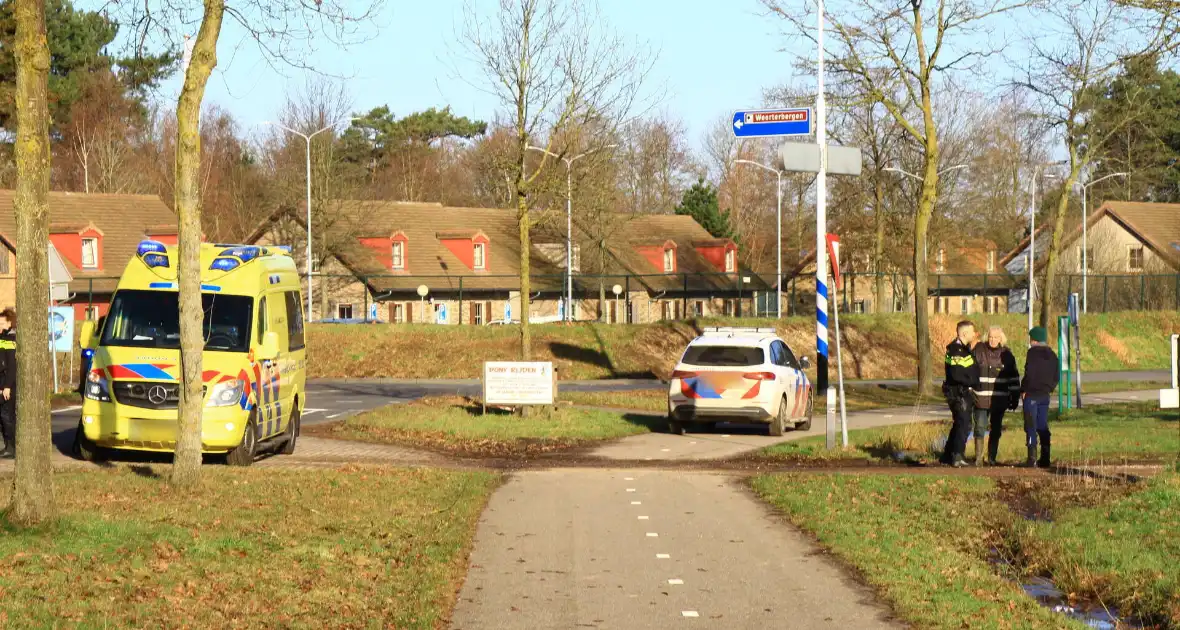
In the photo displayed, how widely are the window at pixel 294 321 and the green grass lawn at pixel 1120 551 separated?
10.3 meters

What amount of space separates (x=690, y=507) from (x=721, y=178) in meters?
90.0

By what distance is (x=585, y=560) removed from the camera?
11.0 meters

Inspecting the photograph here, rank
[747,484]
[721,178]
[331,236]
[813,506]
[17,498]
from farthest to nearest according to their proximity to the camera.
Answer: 1. [721,178]
2. [331,236]
3. [747,484]
4. [813,506]
5. [17,498]

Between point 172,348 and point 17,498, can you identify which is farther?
point 172,348

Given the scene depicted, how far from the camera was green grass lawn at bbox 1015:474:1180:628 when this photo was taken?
31.9ft

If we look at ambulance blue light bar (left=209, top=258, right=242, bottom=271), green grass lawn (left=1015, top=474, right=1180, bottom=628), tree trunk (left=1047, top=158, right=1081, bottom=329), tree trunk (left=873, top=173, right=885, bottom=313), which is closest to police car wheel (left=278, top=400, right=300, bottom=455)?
ambulance blue light bar (left=209, top=258, right=242, bottom=271)

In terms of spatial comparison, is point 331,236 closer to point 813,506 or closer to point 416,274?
Answer: point 416,274

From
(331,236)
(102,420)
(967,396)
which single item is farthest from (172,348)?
(331,236)

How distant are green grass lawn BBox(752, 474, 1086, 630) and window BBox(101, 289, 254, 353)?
6396 millimetres

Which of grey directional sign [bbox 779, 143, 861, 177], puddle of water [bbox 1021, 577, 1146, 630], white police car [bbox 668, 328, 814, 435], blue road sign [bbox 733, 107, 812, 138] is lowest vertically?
puddle of water [bbox 1021, 577, 1146, 630]

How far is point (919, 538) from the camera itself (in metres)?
11.9

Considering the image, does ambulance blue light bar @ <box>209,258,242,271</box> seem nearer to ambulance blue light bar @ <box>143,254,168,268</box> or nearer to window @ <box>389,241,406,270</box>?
ambulance blue light bar @ <box>143,254,168,268</box>

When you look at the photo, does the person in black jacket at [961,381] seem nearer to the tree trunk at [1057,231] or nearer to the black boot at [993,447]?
the black boot at [993,447]

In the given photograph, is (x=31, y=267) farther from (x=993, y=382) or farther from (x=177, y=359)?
(x=993, y=382)
